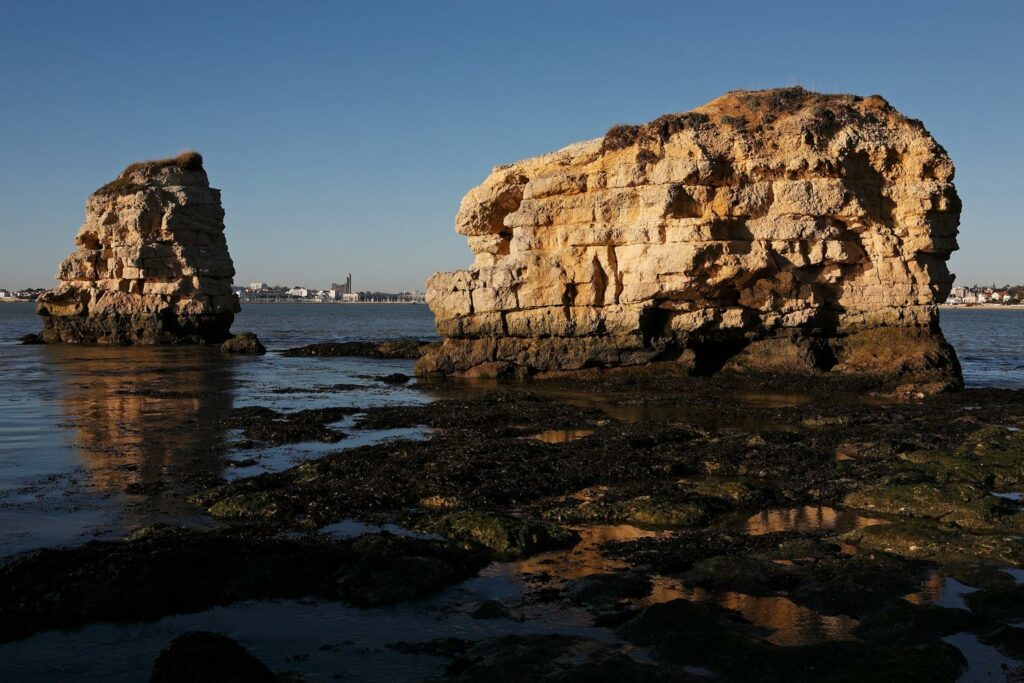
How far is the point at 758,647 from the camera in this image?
6352 millimetres

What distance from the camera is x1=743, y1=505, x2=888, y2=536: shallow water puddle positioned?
1013 centimetres

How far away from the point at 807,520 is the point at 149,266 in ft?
147

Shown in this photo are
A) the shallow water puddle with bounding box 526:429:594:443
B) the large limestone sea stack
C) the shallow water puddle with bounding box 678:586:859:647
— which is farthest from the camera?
the large limestone sea stack

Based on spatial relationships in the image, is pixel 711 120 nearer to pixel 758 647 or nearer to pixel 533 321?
pixel 533 321

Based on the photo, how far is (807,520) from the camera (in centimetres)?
1055

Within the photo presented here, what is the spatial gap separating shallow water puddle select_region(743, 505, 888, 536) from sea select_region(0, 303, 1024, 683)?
1.83 meters

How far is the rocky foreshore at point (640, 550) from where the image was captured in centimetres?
656

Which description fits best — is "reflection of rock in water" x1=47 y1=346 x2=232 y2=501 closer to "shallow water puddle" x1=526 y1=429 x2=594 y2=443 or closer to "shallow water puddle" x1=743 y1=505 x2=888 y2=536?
"shallow water puddle" x1=526 y1=429 x2=594 y2=443

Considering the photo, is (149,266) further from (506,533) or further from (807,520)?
(807,520)

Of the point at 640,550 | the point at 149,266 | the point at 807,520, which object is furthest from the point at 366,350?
the point at 640,550

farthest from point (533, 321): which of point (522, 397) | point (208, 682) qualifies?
point (208, 682)

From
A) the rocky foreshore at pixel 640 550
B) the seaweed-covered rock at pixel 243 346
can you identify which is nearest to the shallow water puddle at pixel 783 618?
the rocky foreshore at pixel 640 550

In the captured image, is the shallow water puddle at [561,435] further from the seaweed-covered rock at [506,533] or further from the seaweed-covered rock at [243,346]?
the seaweed-covered rock at [243,346]

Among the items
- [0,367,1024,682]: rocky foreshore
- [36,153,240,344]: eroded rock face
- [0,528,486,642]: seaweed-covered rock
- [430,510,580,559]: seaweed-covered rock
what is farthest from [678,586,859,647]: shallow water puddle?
[36,153,240,344]: eroded rock face
